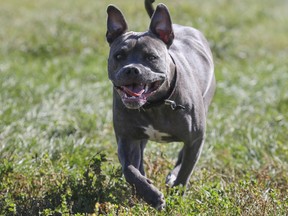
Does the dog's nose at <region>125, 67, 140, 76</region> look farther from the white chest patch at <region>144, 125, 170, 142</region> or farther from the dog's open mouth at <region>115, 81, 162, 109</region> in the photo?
the white chest patch at <region>144, 125, 170, 142</region>

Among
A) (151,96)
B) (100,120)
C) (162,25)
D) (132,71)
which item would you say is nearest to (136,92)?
(132,71)

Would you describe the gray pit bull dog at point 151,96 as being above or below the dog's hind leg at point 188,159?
above

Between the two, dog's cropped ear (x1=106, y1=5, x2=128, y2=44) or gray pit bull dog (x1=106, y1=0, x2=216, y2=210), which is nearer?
gray pit bull dog (x1=106, y1=0, x2=216, y2=210)

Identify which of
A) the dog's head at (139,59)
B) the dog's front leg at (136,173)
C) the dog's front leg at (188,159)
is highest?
the dog's head at (139,59)

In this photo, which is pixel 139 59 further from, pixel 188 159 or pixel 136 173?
pixel 188 159

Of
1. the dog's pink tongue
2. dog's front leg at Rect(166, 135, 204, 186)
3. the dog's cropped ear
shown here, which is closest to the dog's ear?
the dog's cropped ear

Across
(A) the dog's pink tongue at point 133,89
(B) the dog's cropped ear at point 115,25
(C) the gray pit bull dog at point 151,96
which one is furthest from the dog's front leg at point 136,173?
(B) the dog's cropped ear at point 115,25

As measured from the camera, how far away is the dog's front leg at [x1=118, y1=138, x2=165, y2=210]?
4.82 m

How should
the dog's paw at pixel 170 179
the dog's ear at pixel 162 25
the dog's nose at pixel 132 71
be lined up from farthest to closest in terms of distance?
the dog's paw at pixel 170 179, the dog's ear at pixel 162 25, the dog's nose at pixel 132 71

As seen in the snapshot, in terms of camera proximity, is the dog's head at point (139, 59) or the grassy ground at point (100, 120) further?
the grassy ground at point (100, 120)

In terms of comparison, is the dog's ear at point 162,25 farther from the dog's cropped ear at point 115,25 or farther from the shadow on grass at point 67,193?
the shadow on grass at point 67,193

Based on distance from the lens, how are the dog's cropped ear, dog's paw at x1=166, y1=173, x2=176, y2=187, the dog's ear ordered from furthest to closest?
dog's paw at x1=166, y1=173, x2=176, y2=187 < the dog's cropped ear < the dog's ear

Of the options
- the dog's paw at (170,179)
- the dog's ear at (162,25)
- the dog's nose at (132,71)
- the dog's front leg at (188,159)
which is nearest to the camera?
the dog's nose at (132,71)

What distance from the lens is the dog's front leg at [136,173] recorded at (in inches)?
190
